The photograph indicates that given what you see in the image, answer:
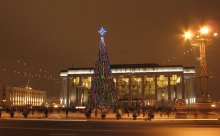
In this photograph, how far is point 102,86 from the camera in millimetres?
53469

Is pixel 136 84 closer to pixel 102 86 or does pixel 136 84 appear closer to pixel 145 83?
pixel 145 83

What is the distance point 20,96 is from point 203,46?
114 metres

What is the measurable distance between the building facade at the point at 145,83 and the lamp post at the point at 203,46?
79.3 m

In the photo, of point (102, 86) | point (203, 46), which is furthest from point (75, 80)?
point (203, 46)

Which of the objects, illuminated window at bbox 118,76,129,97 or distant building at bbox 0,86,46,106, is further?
distant building at bbox 0,86,46,106

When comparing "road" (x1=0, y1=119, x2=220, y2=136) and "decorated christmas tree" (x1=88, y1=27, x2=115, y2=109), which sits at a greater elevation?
"decorated christmas tree" (x1=88, y1=27, x2=115, y2=109)

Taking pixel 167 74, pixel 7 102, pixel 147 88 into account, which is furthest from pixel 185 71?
pixel 7 102

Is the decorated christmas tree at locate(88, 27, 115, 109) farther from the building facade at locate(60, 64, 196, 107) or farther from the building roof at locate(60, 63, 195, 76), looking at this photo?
the building roof at locate(60, 63, 195, 76)

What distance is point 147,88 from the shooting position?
126438 millimetres

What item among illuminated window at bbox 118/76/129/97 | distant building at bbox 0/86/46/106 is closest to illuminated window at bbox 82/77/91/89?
illuminated window at bbox 118/76/129/97

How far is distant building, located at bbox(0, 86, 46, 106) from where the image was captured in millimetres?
127094

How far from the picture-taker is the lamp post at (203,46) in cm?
3861

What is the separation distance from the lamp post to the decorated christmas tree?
55.0 ft

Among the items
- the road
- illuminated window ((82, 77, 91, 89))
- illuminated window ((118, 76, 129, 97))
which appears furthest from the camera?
illuminated window ((82, 77, 91, 89))
